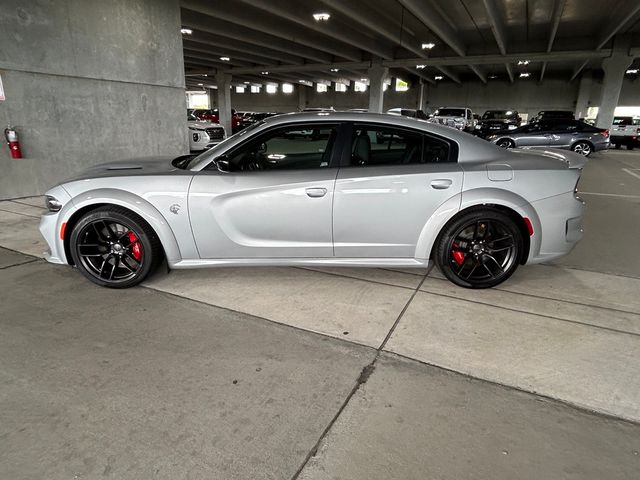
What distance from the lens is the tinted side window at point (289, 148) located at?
3.50 meters

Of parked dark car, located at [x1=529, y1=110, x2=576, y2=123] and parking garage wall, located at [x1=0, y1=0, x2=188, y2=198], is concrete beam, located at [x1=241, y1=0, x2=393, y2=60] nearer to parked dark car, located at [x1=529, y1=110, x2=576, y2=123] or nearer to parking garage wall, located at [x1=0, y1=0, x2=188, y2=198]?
parking garage wall, located at [x1=0, y1=0, x2=188, y2=198]

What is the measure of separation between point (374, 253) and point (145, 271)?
6.49 ft

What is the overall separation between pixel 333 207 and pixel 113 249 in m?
1.94

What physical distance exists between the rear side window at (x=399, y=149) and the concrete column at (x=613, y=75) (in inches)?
943

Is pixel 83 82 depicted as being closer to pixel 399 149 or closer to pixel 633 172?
pixel 399 149

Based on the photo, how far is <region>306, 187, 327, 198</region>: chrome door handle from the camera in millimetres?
3344

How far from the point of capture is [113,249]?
3549 millimetres

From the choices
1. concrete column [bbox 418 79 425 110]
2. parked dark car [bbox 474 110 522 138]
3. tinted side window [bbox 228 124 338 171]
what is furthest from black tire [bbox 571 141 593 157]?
concrete column [bbox 418 79 425 110]

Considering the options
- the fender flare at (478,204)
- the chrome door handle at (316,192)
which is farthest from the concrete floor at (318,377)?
the chrome door handle at (316,192)

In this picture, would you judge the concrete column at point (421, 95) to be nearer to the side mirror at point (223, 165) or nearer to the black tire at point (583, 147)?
the black tire at point (583, 147)

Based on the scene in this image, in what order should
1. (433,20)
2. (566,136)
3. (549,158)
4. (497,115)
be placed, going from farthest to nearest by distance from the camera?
(497,115), (433,20), (566,136), (549,158)

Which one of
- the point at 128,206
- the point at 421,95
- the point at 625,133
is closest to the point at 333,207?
the point at 128,206

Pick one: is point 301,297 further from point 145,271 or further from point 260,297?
point 145,271

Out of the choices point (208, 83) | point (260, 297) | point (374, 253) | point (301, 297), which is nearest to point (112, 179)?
point (260, 297)
